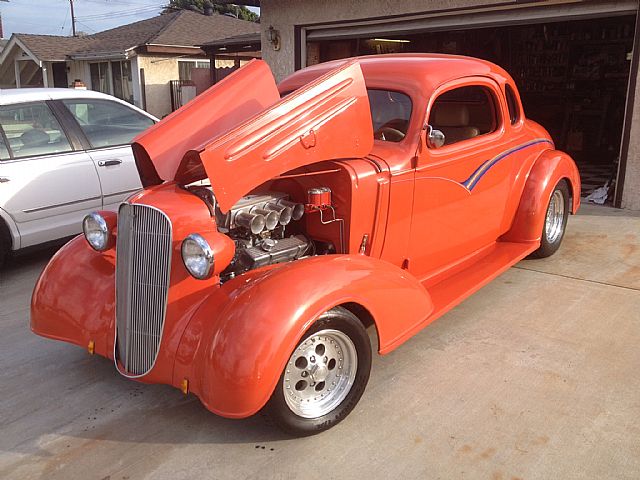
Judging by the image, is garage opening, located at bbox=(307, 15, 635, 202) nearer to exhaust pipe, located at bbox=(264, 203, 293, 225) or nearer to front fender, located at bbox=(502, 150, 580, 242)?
front fender, located at bbox=(502, 150, 580, 242)

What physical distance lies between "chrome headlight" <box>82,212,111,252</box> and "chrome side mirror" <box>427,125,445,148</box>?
2186 millimetres

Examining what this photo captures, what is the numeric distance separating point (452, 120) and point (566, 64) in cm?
992

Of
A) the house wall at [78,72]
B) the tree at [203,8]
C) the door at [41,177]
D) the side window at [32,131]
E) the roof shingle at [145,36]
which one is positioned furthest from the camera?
the tree at [203,8]

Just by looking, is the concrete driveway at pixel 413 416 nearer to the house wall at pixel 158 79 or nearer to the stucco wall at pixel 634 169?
the stucco wall at pixel 634 169

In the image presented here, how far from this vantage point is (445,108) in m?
4.77

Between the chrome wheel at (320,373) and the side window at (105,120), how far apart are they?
163 inches

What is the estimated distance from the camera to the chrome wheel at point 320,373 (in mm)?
2928

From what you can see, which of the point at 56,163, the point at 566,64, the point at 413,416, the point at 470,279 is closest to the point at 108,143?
the point at 56,163

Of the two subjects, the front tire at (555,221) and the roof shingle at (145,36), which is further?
the roof shingle at (145,36)

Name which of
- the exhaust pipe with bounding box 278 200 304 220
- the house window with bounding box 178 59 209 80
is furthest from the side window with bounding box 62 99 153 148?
the house window with bounding box 178 59 209 80

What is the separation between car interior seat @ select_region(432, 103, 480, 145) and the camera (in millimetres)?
4738

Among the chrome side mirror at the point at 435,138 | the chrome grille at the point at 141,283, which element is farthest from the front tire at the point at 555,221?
the chrome grille at the point at 141,283

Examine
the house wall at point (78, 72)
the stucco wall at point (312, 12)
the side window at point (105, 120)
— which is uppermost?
the stucco wall at point (312, 12)

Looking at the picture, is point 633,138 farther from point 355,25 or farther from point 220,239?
point 220,239
